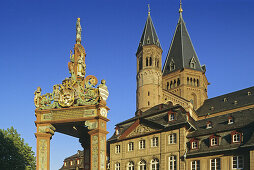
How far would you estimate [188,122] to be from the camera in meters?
47.9

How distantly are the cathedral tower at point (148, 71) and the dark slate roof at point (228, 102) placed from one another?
10.4m

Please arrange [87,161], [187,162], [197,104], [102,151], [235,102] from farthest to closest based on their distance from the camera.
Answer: [197,104]
[235,102]
[187,162]
[87,161]
[102,151]

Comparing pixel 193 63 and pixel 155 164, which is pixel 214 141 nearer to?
pixel 155 164

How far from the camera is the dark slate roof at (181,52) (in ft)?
291

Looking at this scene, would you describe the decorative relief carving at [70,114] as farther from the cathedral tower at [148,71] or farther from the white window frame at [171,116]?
the cathedral tower at [148,71]

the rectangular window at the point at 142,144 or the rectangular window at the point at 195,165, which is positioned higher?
the rectangular window at the point at 142,144

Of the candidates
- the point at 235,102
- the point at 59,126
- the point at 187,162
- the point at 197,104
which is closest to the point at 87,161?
the point at 59,126

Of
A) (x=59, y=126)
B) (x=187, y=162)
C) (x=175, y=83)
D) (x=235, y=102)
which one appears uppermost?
(x=175, y=83)

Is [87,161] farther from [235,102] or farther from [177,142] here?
[235,102]

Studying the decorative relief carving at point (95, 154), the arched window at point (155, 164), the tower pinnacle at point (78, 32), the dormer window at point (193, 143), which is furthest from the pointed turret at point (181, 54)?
the decorative relief carving at point (95, 154)

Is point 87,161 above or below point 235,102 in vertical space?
below

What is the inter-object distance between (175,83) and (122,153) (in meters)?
36.6

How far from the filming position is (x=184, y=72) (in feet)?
281

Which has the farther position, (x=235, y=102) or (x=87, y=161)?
(x=235, y=102)
